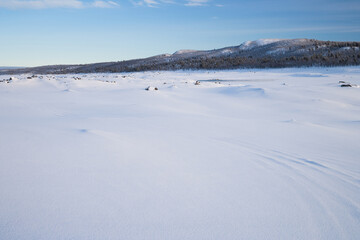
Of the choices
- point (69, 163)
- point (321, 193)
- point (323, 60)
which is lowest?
Answer: point (321, 193)

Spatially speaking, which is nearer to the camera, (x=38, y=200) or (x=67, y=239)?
(x=67, y=239)

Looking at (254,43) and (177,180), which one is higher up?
(254,43)

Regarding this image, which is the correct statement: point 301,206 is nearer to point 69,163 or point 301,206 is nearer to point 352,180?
point 352,180

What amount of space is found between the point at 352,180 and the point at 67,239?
5.96 ft

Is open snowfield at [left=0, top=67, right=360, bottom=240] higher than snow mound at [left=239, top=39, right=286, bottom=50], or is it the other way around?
snow mound at [left=239, top=39, right=286, bottom=50]

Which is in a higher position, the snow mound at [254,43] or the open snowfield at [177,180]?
the snow mound at [254,43]

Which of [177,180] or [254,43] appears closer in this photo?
[177,180]

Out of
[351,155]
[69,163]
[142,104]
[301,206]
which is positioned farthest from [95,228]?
[142,104]

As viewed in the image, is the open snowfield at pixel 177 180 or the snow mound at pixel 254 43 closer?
the open snowfield at pixel 177 180

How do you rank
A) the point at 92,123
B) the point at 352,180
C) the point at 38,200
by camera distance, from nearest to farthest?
the point at 38,200 → the point at 352,180 → the point at 92,123

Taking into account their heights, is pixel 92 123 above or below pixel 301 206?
above

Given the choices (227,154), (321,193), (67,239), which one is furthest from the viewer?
(227,154)

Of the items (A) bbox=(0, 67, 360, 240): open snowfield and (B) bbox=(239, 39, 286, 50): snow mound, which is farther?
(B) bbox=(239, 39, 286, 50): snow mound

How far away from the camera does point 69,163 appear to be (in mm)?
1792
